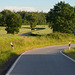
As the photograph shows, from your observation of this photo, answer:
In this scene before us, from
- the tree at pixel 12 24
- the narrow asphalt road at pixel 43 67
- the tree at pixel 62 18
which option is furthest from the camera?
the tree at pixel 12 24

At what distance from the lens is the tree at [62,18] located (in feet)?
179

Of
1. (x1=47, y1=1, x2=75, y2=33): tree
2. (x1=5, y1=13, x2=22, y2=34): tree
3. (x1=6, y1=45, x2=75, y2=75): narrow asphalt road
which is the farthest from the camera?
(x1=5, y1=13, x2=22, y2=34): tree

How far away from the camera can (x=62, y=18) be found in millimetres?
55281

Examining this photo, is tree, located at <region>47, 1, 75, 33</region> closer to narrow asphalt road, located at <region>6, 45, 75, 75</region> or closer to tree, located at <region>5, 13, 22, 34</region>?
tree, located at <region>5, 13, 22, 34</region>

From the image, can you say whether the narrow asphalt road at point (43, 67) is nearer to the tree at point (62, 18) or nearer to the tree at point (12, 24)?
the tree at point (62, 18)

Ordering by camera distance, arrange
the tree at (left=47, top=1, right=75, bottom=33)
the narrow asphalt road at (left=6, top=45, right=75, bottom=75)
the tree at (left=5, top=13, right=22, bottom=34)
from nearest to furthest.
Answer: the narrow asphalt road at (left=6, top=45, right=75, bottom=75)
the tree at (left=47, top=1, right=75, bottom=33)
the tree at (left=5, top=13, right=22, bottom=34)

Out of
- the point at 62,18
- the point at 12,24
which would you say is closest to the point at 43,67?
the point at 62,18

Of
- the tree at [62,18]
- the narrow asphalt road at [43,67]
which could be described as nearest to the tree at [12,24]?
the tree at [62,18]

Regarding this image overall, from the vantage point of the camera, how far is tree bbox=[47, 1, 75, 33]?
2149 inches

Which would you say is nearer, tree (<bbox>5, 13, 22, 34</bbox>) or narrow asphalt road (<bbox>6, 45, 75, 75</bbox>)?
narrow asphalt road (<bbox>6, 45, 75, 75</bbox>)

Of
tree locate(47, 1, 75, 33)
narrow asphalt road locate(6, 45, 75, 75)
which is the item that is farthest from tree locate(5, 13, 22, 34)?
narrow asphalt road locate(6, 45, 75, 75)

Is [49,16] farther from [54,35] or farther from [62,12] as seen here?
[54,35]

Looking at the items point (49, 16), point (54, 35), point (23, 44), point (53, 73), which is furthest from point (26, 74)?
point (49, 16)

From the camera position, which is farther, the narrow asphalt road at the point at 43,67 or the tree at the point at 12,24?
the tree at the point at 12,24
